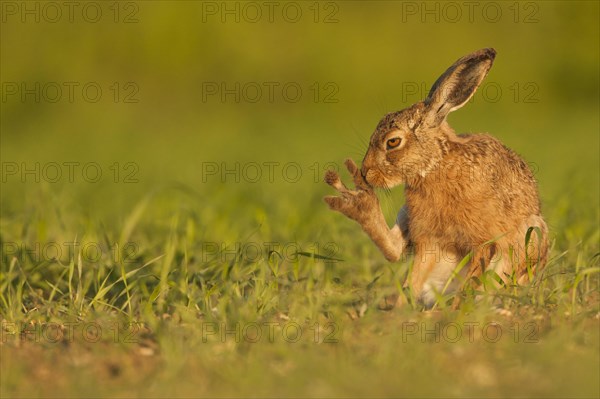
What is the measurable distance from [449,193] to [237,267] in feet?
3.79

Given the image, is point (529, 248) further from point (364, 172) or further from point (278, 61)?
point (278, 61)

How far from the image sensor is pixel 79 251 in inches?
203

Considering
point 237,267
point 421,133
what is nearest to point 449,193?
point 421,133

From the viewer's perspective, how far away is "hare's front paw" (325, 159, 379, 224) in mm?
4672

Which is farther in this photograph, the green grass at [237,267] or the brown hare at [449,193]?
the brown hare at [449,193]

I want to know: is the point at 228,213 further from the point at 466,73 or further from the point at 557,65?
the point at 557,65

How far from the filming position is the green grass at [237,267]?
3680mm

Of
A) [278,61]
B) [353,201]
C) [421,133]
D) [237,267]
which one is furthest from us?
[278,61]

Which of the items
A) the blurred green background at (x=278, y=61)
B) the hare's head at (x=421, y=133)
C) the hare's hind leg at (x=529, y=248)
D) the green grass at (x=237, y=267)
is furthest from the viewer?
the blurred green background at (x=278, y=61)

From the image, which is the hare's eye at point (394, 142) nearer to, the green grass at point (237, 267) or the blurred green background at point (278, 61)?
the green grass at point (237, 267)

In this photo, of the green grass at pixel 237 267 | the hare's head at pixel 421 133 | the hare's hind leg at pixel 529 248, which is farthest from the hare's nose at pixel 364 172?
the hare's hind leg at pixel 529 248

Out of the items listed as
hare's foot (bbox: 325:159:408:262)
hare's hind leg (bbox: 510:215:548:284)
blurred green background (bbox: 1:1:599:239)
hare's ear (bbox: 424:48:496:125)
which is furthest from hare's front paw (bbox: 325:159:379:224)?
blurred green background (bbox: 1:1:599:239)

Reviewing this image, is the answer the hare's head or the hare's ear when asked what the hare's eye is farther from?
the hare's ear

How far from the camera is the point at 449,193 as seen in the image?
4758 mm
